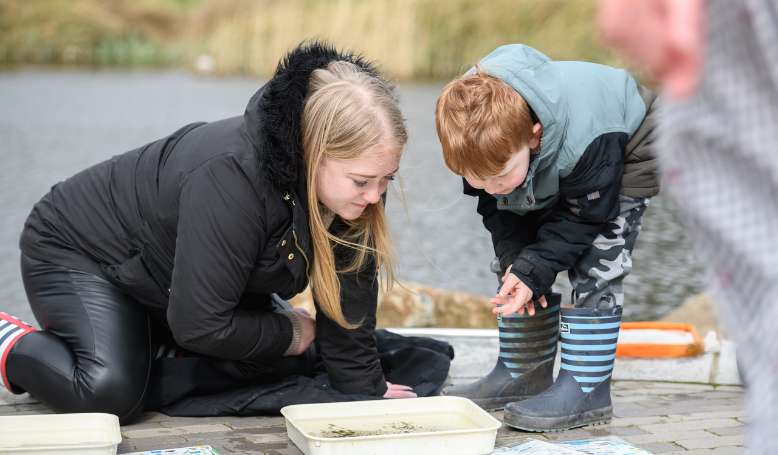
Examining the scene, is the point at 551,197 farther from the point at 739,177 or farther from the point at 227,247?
the point at 739,177

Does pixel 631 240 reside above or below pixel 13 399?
above

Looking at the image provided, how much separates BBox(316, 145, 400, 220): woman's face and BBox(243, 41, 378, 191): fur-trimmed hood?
0.24 ft

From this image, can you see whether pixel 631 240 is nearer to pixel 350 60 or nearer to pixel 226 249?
pixel 350 60

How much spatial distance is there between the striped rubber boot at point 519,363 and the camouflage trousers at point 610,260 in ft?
0.54

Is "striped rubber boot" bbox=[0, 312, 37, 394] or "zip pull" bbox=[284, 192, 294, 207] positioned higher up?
"zip pull" bbox=[284, 192, 294, 207]

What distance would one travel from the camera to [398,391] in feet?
9.52

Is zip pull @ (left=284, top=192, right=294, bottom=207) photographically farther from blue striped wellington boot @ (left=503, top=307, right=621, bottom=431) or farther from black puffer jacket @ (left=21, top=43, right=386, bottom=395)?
blue striped wellington boot @ (left=503, top=307, right=621, bottom=431)

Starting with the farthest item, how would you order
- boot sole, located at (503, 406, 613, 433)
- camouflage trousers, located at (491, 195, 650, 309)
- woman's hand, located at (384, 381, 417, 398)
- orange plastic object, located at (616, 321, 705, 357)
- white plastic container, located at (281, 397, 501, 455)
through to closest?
orange plastic object, located at (616, 321, 705, 357) < woman's hand, located at (384, 381, 417, 398) < camouflage trousers, located at (491, 195, 650, 309) < boot sole, located at (503, 406, 613, 433) < white plastic container, located at (281, 397, 501, 455)

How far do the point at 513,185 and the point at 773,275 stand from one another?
1289 mm

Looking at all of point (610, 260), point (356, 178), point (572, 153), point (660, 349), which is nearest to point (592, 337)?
point (610, 260)

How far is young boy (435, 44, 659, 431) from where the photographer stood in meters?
2.51

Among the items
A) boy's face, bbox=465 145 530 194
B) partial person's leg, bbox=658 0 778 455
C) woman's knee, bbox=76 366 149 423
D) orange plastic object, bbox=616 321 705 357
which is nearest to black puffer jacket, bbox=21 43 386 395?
woman's knee, bbox=76 366 149 423

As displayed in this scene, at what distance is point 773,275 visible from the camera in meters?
1.30

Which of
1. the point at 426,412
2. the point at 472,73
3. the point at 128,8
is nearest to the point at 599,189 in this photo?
the point at 472,73
